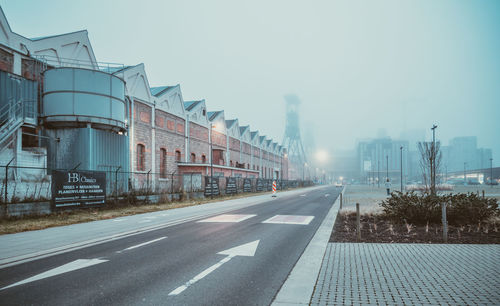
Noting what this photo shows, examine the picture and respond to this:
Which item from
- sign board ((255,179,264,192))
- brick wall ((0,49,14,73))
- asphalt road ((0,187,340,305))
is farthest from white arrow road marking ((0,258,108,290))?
sign board ((255,179,264,192))

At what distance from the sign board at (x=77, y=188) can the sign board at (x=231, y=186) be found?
16.6 meters

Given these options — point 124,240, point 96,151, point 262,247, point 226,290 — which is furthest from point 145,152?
point 226,290

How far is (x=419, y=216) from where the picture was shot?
32.6ft

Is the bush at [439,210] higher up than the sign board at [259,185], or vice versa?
the bush at [439,210]

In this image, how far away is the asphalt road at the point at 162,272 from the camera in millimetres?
4312

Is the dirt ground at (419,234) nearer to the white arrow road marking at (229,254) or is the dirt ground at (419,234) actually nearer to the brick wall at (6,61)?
the white arrow road marking at (229,254)

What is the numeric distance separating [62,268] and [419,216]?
386 inches

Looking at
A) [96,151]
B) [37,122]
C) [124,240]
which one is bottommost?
[124,240]

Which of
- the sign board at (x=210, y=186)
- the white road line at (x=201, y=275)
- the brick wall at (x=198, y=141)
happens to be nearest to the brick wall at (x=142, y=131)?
the sign board at (x=210, y=186)

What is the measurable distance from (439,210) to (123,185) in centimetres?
1858

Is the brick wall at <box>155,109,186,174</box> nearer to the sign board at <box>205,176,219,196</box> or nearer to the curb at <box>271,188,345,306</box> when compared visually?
the sign board at <box>205,176,219,196</box>

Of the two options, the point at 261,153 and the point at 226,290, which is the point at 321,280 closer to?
the point at 226,290

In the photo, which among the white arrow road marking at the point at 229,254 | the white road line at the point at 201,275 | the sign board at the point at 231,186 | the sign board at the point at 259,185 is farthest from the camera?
the sign board at the point at 259,185

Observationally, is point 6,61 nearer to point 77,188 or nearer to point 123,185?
point 77,188
